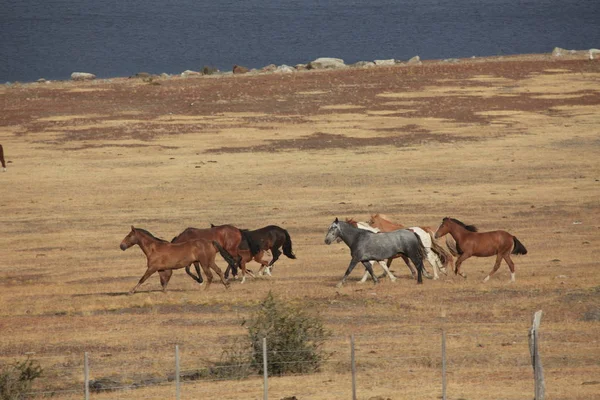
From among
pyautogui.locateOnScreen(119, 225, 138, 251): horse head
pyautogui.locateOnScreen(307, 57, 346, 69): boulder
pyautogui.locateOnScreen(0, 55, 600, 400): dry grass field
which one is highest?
pyautogui.locateOnScreen(307, 57, 346, 69): boulder

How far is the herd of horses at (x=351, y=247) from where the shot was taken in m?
26.4

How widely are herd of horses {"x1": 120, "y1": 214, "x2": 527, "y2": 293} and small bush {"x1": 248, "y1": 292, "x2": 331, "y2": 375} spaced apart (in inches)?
243

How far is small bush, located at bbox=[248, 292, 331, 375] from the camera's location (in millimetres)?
20031

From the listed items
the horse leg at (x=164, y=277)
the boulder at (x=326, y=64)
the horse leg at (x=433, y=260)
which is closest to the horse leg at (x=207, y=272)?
the horse leg at (x=164, y=277)

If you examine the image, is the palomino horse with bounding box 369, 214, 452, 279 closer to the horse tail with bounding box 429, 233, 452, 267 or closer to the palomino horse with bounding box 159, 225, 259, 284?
the horse tail with bounding box 429, 233, 452, 267

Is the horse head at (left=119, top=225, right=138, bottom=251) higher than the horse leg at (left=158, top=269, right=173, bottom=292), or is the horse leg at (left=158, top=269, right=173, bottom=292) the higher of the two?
the horse head at (left=119, top=225, right=138, bottom=251)

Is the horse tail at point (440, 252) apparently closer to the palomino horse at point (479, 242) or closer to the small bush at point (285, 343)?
the palomino horse at point (479, 242)

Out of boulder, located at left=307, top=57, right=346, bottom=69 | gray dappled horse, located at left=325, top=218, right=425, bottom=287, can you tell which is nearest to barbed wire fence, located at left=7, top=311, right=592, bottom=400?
gray dappled horse, located at left=325, top=218, right=425, bottom=287

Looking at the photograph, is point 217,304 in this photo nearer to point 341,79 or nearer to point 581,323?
point 581,323

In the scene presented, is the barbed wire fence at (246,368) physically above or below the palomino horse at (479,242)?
below

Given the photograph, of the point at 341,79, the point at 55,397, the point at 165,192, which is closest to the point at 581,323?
the point at 55,397

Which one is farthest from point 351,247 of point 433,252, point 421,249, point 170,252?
point 170,252

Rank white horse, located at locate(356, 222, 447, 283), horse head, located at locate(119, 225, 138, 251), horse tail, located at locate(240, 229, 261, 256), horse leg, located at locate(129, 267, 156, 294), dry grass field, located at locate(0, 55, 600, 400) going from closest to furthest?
dry grass field, located at locate(0, 55, 600, 400) → horse leg, located at locate(129, 267, 156, 294) → horse head, located at locate(119, 225, 138, 251) → white horse, located at locate(356, 222, 447, 283) → horse tail, located at locate(240, 229, 261, 256)

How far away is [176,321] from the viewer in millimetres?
23875
